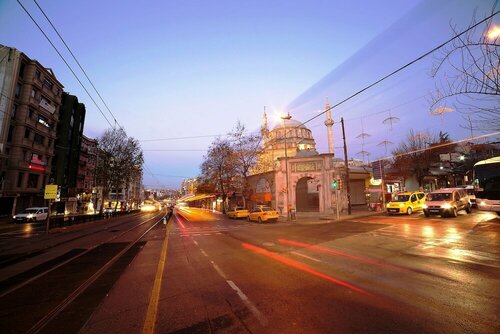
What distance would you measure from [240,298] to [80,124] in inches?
2600

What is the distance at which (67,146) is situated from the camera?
53.6m

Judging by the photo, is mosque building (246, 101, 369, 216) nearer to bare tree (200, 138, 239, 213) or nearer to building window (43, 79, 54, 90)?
bare tree (200, 138, 239, 213)

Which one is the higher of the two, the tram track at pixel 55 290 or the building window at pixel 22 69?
the building window at pixel 22 69

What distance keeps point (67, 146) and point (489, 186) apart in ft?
208

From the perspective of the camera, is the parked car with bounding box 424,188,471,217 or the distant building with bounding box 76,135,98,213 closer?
the parked car with bounding box 424,188,471,217

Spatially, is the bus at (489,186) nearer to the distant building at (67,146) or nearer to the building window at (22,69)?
the building window at (22,69)

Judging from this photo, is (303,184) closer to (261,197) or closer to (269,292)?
(261,197)

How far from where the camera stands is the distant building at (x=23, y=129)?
123ft

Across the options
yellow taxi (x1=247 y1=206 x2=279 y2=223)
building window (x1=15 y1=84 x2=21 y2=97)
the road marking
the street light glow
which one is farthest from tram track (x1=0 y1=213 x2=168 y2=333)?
building window (x1=15 y1=84 x2=21 y2=97)

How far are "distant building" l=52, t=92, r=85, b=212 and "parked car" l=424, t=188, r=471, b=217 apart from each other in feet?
183

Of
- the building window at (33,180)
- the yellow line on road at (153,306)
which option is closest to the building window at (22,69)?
the building window at (33,180)

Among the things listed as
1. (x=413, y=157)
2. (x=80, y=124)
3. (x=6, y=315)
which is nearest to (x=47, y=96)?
(x=80, y=124)

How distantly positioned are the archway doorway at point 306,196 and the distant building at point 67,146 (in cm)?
4279

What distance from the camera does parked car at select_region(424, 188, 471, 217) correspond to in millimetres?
20484
